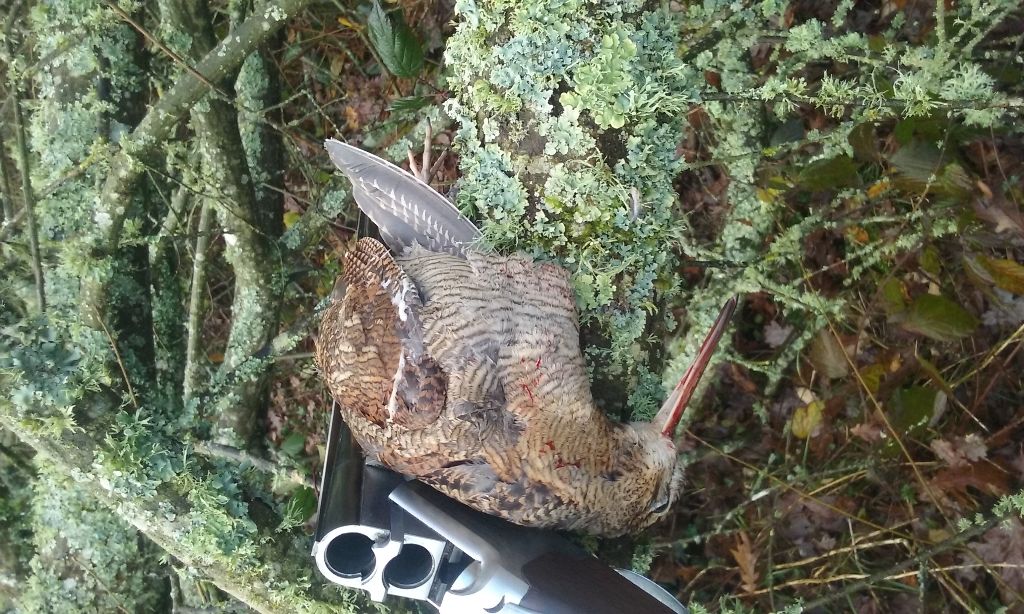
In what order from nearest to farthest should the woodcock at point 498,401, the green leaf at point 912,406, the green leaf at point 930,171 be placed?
the woodcock at point 498,401 < the green leaf at point 930,171 < the green leaf at point 912,406

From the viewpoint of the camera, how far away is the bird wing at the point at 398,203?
7.80 ft

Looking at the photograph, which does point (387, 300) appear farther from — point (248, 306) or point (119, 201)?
point (248, 306)

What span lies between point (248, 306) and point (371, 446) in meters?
1.30

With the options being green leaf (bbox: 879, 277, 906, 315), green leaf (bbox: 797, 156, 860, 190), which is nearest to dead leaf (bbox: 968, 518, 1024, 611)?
green leaf (bbox: 879, 277, 906, 315)

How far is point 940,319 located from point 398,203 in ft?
6.38

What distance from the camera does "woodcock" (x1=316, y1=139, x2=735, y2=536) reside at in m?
2.06

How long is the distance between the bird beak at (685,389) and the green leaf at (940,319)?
80cm

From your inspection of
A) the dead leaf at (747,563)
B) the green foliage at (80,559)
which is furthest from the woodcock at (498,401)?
the dead leaf at (747,563)

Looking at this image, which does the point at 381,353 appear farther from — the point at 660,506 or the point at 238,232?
the point at 238,232

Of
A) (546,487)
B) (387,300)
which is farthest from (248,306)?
(546,487)

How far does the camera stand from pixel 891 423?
2.98 m

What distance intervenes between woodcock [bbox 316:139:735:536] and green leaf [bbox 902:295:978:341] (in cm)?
85

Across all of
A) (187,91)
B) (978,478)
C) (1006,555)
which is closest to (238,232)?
(187,91)

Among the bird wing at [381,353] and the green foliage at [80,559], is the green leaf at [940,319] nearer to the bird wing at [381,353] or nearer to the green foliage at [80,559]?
the bird wing at [381,353]
